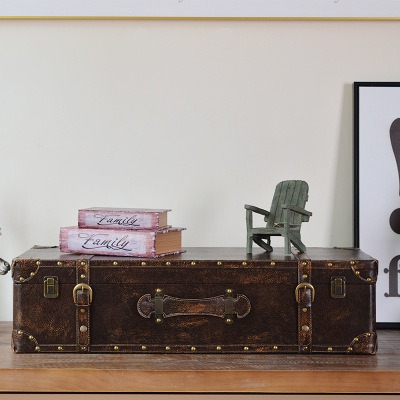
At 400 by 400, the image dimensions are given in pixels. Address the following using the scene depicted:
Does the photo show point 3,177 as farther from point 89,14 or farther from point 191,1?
point 191,1

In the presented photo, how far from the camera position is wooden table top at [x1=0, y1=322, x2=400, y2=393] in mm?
1589

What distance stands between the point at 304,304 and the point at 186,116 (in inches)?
33.2

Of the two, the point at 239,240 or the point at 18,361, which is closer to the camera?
the point at 18,361

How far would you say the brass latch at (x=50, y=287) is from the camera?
1.71 metres

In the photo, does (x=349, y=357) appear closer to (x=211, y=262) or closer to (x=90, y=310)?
(x=211, y=262)

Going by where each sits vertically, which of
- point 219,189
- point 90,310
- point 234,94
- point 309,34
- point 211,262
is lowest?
point 90,310

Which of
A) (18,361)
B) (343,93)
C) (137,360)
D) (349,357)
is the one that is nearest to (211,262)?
(137,360)

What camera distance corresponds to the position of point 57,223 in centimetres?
219

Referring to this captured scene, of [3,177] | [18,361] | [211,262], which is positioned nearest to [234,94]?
[211,262]

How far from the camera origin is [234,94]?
2.16 meters

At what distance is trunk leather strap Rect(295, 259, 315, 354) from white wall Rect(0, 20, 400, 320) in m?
0.49

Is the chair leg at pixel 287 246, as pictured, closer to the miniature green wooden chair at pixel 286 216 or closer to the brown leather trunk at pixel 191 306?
the miniature green wooden chair at pixel 286 216

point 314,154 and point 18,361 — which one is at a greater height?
point 314,154

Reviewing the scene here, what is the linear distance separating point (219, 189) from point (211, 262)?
20.2 inches
